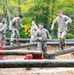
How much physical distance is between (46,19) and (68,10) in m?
2.70

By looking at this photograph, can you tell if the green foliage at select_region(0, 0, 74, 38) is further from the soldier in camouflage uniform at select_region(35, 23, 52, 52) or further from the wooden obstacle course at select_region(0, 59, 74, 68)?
the wooden obstacle course at select_region(0, 59, 74, 68)

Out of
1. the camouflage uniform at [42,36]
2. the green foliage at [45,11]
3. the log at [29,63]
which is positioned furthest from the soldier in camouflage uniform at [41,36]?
the green foliage at [45,11]

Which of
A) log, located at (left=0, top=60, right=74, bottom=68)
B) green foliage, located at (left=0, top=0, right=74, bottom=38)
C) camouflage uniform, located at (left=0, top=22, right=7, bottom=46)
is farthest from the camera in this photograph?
green foliage, located at (left=0, top=0, right=74, bottom=38)

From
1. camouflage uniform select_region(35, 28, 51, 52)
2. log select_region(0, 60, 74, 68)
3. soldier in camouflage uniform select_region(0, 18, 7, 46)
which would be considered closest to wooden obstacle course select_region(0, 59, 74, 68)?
log select_region(0, 60, 74, 68)

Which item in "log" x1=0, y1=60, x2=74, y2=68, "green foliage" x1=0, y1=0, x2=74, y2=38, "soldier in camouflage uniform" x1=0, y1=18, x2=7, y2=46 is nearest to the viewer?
"log" x1=0, y1=60, x2=74, y2=68

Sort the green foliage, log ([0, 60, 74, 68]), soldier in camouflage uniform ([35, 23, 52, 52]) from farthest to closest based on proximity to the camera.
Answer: the green foliage < soldier in camouflage uniform ([35, 23, 52, 52]) < log ([0, 60, 74, 68])

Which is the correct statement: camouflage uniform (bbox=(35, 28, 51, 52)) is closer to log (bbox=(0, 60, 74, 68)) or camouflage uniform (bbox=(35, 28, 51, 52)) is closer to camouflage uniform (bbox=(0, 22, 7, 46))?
camouflage uniform (bbox=(0, 22, 7, 46))

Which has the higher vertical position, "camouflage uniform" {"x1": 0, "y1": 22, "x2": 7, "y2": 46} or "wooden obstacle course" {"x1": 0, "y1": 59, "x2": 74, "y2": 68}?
"wooden obstacle course" {"x1": 0, "y1": 59, "x2": 74, "y2": 68}

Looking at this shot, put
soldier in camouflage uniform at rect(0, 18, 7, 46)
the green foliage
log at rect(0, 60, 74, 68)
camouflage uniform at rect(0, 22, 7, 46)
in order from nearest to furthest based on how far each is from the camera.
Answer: log at rect(0, 60, 74, 68) < soldier in camouflage uniform at rect(0, 18, 7, 46) < camouflage uniform at rect(0, 22, 7, 46) < the green foliage

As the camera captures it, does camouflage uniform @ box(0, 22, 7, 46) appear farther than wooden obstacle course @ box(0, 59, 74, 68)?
Yes

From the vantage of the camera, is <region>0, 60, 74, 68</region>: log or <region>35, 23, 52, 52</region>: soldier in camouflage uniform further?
<region>35, 23, 52, 52</region>: soldier in camouflage uniform

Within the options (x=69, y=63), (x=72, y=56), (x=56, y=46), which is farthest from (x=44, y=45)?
(x=69, y=63)

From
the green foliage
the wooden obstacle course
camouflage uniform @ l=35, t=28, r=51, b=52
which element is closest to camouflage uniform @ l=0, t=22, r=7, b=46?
camouflage uniform @ l=35, t=28, r=51, b=52

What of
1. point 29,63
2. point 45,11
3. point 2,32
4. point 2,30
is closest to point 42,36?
point 2,30
